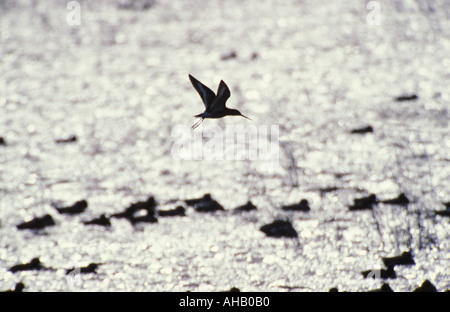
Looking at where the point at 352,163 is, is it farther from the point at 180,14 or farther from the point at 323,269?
the point at 180,14

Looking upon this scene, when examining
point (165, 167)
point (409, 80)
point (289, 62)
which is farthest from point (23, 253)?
point (409, 80)

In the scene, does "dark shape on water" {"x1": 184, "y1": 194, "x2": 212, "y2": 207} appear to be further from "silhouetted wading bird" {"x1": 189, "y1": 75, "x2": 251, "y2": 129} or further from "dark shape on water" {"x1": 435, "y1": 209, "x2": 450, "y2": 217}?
"dark shape on water" {"x1": 435, "y1": 209, "x2": 450, "y2": 217}

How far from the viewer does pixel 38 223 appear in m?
0.68

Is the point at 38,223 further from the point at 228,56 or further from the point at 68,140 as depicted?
the point at 228,56

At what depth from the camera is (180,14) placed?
114cm

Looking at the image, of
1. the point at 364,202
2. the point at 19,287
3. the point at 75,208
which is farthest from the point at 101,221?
the point at 364,202

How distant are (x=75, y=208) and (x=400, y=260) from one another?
0.61 meters

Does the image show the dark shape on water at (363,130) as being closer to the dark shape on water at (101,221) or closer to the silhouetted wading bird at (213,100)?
the silhouetted wading bird at (213,100)

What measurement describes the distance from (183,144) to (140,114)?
148 mm

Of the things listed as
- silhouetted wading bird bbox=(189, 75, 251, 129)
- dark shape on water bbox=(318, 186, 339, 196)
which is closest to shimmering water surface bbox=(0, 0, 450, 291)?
dark shape on water bbox=(318, 186, 339, 196)

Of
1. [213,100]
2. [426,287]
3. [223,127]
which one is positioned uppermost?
[223,127]

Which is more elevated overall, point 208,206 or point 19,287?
point 208,206

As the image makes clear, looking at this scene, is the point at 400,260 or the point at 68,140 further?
the point at 68,140

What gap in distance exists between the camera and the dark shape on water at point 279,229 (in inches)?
26.2
